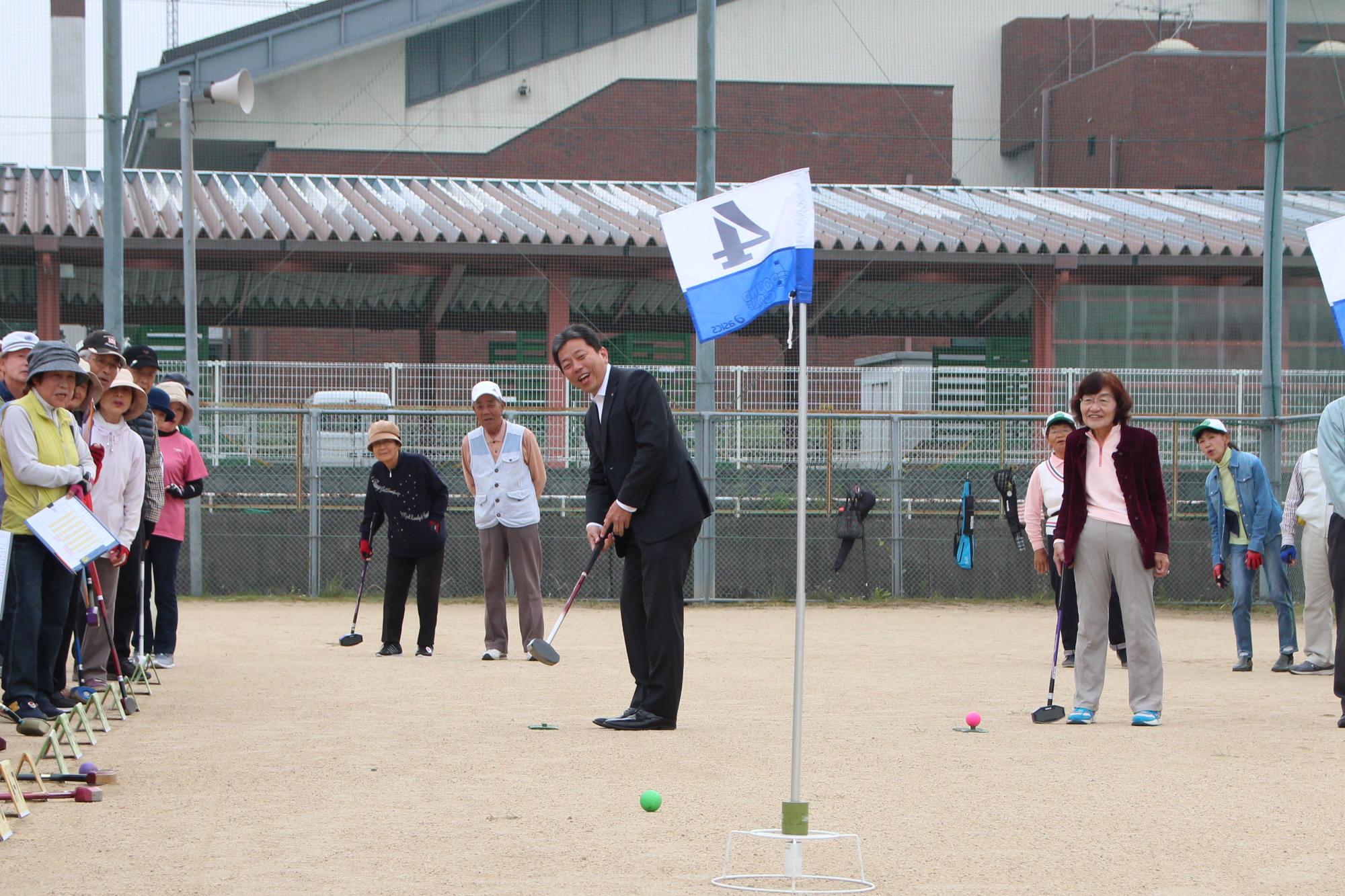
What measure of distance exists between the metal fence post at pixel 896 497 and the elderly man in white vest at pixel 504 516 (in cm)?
705

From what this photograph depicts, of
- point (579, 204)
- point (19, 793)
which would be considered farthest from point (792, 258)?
point (579, 204)

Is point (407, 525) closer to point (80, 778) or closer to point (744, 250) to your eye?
point (80, 778)

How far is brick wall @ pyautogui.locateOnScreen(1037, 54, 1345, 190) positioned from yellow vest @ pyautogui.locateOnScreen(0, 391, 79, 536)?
27300mm

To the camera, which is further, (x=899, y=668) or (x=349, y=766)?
(x=899, y=668)

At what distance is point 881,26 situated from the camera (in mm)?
34656

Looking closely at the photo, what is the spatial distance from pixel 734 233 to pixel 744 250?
0.09m

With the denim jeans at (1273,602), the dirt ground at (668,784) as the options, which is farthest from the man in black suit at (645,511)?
the denim jeans at (1273,602)

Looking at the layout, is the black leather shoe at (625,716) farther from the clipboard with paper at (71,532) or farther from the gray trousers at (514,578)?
the gray trousers at (514,578)

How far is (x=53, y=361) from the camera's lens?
7.61 metres

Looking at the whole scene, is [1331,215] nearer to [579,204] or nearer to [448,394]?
[579,204]

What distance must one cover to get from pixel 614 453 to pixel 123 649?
142 inches

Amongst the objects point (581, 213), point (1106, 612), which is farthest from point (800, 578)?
point (581, 213)

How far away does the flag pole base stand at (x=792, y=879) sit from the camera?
4777 millimetres

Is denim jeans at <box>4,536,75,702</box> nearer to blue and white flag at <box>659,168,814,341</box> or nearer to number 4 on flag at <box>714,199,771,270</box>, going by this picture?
blue and white flag at <box>659,168,814,341</box>
